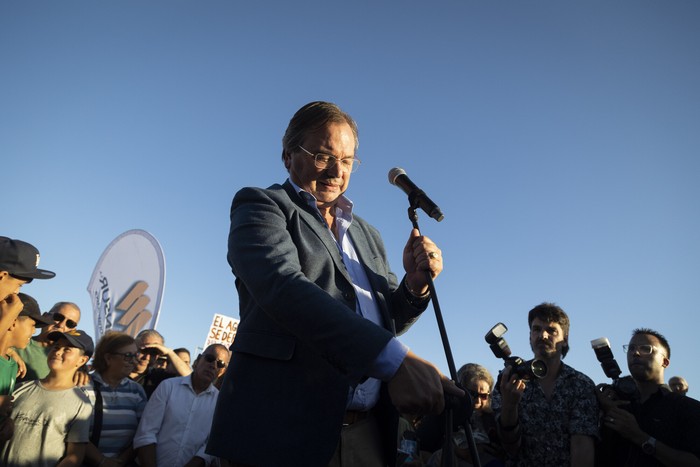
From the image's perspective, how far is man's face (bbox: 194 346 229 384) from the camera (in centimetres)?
589

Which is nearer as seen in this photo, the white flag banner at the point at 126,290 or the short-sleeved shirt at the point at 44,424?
the short-sleeved shirt at the point at 44,424

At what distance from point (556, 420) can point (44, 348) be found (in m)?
5.04

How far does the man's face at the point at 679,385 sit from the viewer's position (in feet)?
25.2

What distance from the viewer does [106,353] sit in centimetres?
548

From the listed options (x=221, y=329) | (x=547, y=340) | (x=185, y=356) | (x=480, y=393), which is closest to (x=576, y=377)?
(x=547, y=340)

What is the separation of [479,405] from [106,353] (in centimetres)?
387

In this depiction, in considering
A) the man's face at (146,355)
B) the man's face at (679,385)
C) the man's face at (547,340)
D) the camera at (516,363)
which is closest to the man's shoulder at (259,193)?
the camera at (516,363)

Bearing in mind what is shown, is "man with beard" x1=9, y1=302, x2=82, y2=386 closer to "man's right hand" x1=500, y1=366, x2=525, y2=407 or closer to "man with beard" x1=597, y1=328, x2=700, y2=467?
"man's right hand" x1=500, y1=366, x2=525, y2=407

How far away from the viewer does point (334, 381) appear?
5.78 feet

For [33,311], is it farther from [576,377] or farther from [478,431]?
[576,377]

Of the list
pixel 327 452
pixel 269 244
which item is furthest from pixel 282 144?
pixel 327 452

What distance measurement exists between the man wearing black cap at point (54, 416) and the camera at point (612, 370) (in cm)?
453

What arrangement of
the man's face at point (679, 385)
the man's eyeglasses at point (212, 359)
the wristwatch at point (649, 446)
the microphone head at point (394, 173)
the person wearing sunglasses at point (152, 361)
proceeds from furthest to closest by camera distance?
the man's face at point (679, 385) < the person wearing sunglasses at point (152, 361) < the man's eyeglasses at point (212, 359) < the wristwatch at point (649, 446) < the microphone head at point (394, 173)

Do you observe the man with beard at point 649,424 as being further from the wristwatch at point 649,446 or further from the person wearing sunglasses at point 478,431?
the person wearing sunglasses at point 478,431
